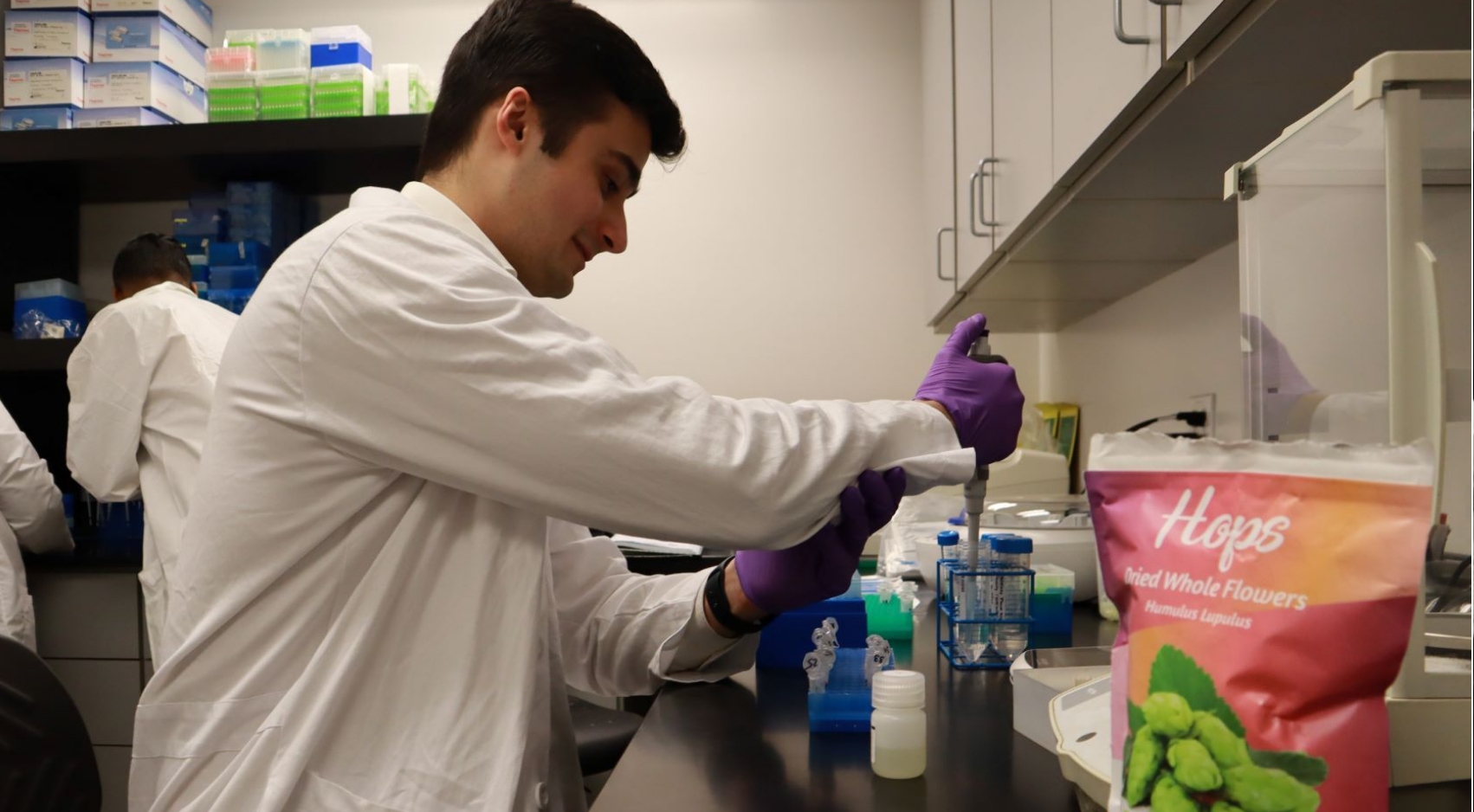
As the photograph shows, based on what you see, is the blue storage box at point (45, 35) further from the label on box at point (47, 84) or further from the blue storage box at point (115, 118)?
the blue storage box at point (115, 118)

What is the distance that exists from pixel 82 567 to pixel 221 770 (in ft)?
6.66

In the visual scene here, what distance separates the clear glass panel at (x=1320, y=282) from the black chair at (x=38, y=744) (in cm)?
117

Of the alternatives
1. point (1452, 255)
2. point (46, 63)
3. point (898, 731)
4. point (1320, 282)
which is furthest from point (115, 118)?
point (1452, 255)

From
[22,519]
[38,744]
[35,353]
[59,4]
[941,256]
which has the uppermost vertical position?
[59,4]

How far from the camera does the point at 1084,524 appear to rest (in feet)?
5.30

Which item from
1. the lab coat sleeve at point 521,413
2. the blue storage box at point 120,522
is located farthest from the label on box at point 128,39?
the lab coat sleeve at point 521,413

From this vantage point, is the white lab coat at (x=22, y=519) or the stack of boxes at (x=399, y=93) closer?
the white lab coat at (x=22, y=519)

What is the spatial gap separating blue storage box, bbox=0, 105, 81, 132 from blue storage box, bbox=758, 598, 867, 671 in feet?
9.21

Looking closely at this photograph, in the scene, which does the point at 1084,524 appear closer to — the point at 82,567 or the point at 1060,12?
the point at 1060,12

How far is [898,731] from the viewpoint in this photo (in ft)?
2.71

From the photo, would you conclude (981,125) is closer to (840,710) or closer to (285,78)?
(840,710)

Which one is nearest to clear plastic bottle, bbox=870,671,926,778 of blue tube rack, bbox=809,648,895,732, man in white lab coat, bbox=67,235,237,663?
blue tube rack, bbox=809,648,895,732

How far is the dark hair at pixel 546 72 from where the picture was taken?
108 cm

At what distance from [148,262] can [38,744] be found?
195cm
